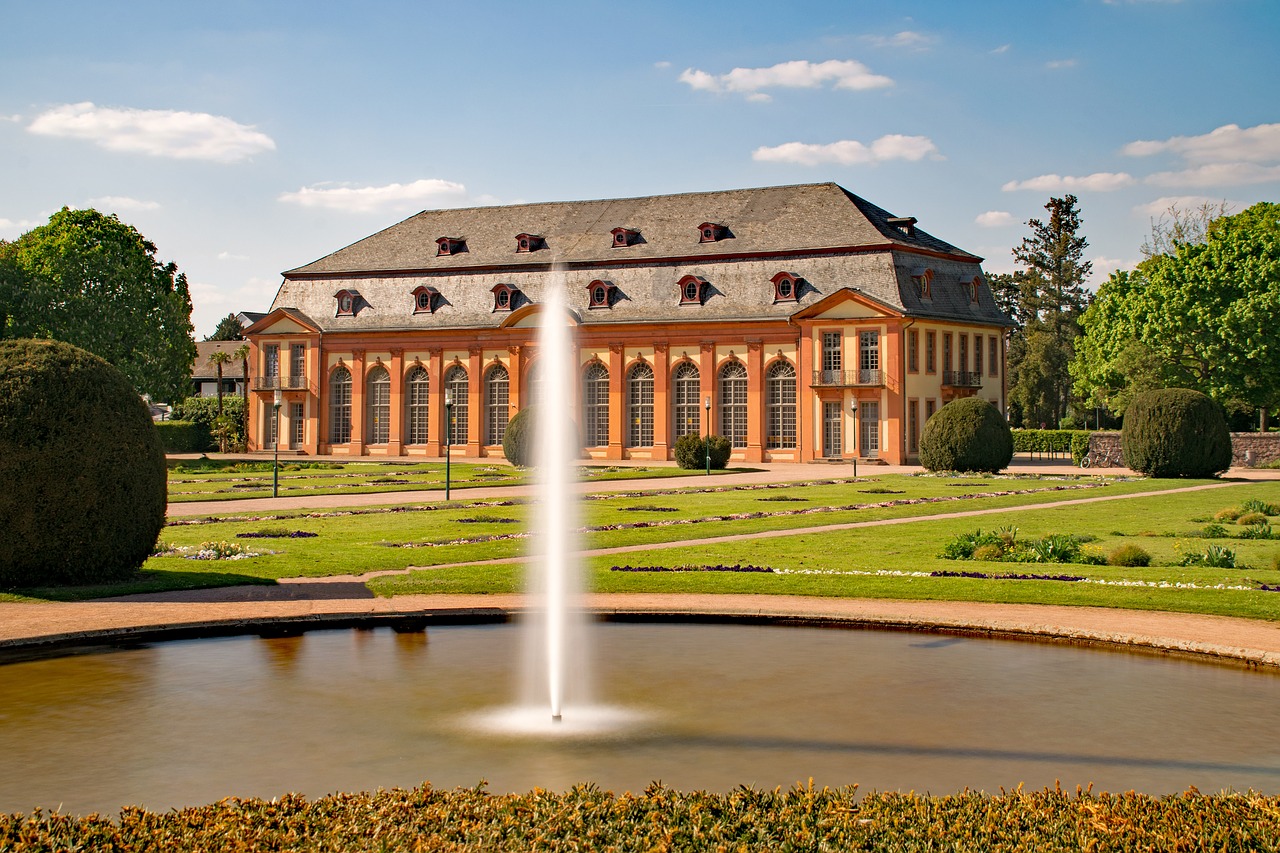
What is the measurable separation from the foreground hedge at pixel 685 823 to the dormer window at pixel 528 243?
199ft

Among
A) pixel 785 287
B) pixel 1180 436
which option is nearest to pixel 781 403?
pixel 785 287

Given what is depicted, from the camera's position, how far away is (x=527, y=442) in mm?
52594

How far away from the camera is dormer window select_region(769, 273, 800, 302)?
60.0 meters

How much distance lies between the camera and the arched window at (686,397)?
6253cm

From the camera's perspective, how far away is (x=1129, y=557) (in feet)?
64.1

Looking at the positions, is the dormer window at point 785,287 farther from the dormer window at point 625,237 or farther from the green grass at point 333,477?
the green grass at point 333,477

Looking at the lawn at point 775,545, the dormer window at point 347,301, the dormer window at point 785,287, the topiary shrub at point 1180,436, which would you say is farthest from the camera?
the dormer window at point 347,301

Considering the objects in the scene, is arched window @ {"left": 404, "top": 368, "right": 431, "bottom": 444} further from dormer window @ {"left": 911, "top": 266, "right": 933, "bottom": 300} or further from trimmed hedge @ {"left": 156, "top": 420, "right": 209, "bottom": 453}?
dormer window @ {"left": 911, "top": 266, "right": 933, "bottom": 300}

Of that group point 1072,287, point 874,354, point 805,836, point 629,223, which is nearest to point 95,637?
point 805,836

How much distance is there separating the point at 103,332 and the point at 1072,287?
73.4 metres

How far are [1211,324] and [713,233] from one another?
24704mm

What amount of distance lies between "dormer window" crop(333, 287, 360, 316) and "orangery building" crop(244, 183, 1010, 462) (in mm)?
81

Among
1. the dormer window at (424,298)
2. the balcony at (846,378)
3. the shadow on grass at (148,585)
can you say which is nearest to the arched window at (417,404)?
the dormer window at (424,298)

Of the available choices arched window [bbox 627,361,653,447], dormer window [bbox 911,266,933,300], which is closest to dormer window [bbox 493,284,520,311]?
arched window [bbox 627,361,653,447]
